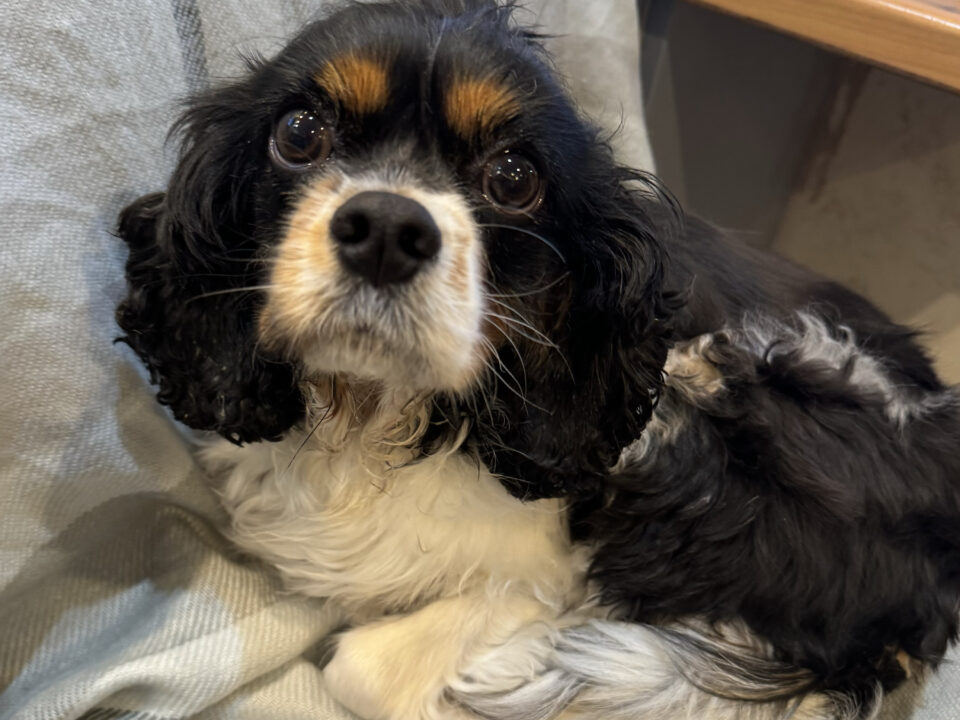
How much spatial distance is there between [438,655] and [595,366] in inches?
18.5

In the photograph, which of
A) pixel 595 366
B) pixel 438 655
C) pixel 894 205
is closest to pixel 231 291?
pixel 595 366

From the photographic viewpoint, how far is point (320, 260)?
881 mm

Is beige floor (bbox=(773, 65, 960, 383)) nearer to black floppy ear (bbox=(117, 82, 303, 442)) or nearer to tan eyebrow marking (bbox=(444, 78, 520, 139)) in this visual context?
tan eyebrow marking (bbox=(444, 78, 520, 139))

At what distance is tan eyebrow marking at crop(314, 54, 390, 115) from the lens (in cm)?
95

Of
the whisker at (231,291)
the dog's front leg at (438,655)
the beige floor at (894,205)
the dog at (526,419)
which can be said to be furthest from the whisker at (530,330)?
the beige floor at (894,205)

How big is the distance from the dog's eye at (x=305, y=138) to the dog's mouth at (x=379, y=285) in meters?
0.06

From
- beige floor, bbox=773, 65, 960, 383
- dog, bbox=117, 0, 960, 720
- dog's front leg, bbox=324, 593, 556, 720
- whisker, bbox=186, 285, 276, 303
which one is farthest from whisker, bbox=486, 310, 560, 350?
beige floor, bbox=773, 65, 960, 383

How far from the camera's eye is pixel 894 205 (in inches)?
99.4

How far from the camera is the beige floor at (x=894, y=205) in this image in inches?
93.8

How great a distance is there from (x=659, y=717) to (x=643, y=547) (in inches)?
9.0

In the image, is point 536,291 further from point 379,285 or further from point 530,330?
point 379,285

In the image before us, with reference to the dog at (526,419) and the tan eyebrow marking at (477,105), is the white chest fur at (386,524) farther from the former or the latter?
the tan eyebrow marking at (477,105)

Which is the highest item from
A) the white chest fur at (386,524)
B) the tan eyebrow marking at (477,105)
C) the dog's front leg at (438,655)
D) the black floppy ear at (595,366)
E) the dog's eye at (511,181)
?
the tan eyebrow marking at (477,105)

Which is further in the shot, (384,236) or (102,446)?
(102,446)
